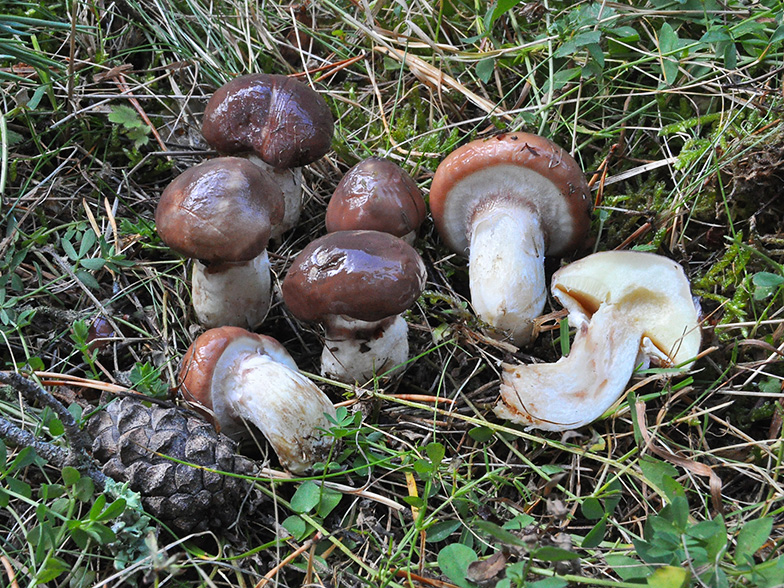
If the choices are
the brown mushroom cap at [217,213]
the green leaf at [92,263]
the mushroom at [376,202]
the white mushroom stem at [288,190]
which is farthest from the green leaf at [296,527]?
the green leaf at [92,263]

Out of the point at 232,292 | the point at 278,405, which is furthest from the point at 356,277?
Result: the point at 232,292

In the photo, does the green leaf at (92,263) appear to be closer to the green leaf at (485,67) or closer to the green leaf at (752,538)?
the green leaf at (485,67)

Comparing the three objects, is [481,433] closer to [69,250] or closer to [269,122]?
[269,122]

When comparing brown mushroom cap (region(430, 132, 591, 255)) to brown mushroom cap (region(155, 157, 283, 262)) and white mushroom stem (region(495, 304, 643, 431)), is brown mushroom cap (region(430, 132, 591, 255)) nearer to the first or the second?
white mushroom stem (region(495, 304, 643, 431))

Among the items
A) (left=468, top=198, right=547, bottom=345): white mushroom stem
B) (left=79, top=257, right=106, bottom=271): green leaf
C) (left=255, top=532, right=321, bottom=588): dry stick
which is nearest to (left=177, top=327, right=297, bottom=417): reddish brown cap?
(left=255, top=532, right=321, bottom=588): dry stick

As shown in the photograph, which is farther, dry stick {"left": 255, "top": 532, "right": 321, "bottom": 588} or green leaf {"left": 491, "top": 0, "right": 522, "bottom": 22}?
green leaf {"left": 491, "top": 0, "right": 522, "bottom": 22}

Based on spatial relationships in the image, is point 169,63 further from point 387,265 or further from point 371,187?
point 387,265
